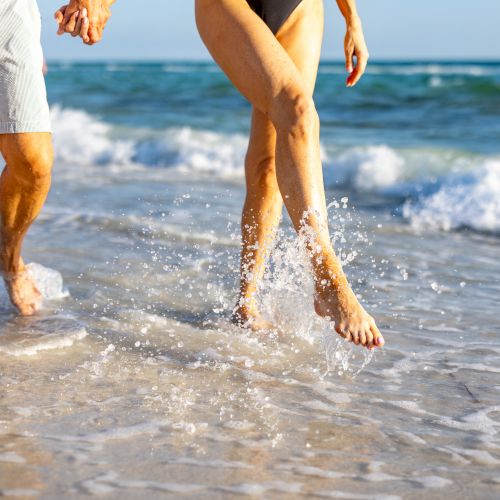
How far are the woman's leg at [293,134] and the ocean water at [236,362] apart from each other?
0.78ft

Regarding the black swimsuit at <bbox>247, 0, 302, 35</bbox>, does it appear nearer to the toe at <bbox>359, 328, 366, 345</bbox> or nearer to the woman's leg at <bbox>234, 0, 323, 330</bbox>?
the woman's leg at <bbox>234, 0, 323, 330</bbox>

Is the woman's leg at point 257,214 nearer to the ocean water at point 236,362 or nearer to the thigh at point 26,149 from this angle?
the ocean water at point 236,362

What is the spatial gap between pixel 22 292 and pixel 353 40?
1722mm

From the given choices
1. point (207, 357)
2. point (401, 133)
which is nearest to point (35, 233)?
point (207, 357)

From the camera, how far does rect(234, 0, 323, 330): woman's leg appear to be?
345 centimetres

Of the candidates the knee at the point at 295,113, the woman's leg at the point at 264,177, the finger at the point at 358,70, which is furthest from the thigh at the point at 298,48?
the knee at the point at 295,113

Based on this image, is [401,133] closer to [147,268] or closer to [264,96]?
[147,268]

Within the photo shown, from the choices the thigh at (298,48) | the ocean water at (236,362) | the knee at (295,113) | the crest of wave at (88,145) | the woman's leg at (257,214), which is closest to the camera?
the ocean water at (236,362)

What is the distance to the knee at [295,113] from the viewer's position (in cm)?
303

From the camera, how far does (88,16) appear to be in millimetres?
3209

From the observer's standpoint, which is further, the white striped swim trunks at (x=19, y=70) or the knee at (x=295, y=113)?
the white striped swim trunks at (x=19, y=70)

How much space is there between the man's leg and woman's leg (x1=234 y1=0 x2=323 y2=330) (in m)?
0.80

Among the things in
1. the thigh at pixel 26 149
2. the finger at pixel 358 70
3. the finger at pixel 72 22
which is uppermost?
the finger at pixel 72 22

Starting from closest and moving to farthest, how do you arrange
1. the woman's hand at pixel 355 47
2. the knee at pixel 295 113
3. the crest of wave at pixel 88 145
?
the knee at pixel 295 113, the woman's hand at pixel 355 47, the crest of wave at pixel 88 145
